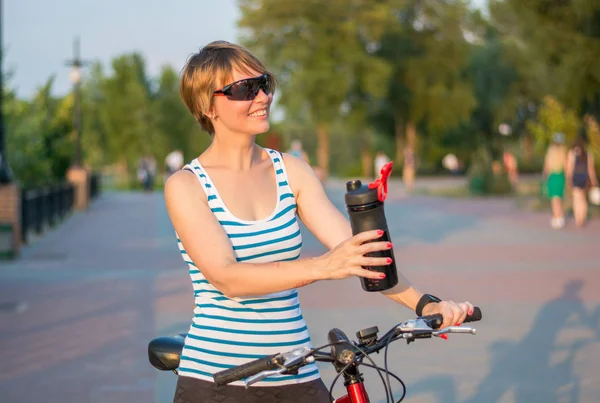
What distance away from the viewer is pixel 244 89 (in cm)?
296

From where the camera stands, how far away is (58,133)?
1231 inches

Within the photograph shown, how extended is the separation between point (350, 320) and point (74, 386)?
3059 millimetres

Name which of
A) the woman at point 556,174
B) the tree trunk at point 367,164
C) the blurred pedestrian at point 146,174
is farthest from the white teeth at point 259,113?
the tree trunk at point 367,164

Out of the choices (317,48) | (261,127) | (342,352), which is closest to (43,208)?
(261,127)

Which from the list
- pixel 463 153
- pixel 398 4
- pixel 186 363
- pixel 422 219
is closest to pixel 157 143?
pixel 398 4

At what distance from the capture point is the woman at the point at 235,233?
2.83m

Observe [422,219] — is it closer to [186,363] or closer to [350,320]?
[350,320]

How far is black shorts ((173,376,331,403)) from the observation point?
2893 millimetres

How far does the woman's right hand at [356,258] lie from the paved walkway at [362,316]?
4165 millimetres

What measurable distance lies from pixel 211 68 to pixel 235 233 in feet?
1.54

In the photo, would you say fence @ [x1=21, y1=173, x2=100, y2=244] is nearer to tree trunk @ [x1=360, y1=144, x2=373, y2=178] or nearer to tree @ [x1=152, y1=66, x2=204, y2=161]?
tree @ [x1=152, y1=66, x2=204, y2=161]

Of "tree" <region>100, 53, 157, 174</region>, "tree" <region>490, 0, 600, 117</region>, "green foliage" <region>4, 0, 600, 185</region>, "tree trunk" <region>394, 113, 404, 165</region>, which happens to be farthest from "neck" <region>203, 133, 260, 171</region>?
"tree trunk" <region>394, 113, 404, 165</region>

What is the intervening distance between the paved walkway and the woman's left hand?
12.1ft

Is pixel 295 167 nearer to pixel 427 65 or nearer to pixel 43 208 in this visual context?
pixel 43 208
